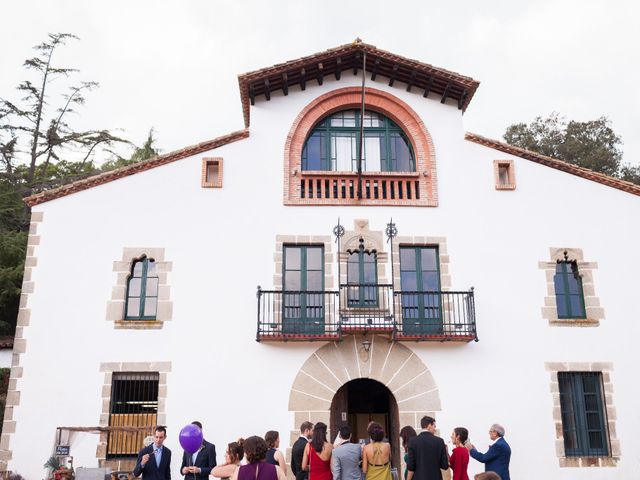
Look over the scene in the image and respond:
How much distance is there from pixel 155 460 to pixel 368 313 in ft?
18.8

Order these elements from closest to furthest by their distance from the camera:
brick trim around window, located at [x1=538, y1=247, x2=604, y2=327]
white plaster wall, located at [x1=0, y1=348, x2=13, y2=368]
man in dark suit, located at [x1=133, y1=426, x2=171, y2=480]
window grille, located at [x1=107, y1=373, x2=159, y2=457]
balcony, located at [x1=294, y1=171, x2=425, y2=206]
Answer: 1. man in dark suit, located at [x1=133, y1=426, x2=171, y2=480]
2. window grille, located at [x1=107, y1=373, x2=159, y2=457]
3. brick trim around window, located at [x1=538, y1=247, x2=604, y2=327]
4. balcony, located at [x1=294, y1=171, x2=425, y2=206]
5. white plaster wall, located at [x1=0, y1=348, x2=13, y2=368]

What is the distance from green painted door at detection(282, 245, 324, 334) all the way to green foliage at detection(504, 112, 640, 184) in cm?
1970

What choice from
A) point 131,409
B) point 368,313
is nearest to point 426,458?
point 368,313

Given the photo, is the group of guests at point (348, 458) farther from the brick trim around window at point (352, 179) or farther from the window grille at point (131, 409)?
the brick trim around window at point (352, 179)

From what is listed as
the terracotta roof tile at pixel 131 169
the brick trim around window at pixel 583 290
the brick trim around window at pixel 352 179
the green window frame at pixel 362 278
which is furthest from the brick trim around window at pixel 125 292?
the brick trim around window at pixel 583 290

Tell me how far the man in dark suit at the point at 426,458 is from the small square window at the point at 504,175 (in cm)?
→ 723

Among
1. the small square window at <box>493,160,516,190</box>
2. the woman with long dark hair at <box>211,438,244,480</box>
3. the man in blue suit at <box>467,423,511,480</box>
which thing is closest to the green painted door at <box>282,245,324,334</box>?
the small square window at <box>493,160,516,190</box>

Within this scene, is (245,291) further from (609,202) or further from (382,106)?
(609,202)

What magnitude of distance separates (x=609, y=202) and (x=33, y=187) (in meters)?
20.7

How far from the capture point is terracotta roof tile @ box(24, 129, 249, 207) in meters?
13.5

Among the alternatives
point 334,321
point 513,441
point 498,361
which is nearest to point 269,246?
point 334,321

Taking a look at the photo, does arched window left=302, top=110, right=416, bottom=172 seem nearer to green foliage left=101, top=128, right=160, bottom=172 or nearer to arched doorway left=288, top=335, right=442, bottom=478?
arched doorway left=288, top=335, right=442, bottom=478

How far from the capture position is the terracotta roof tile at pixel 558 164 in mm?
14359

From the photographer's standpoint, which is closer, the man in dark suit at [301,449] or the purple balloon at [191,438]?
the purple balloon at [191,438]
